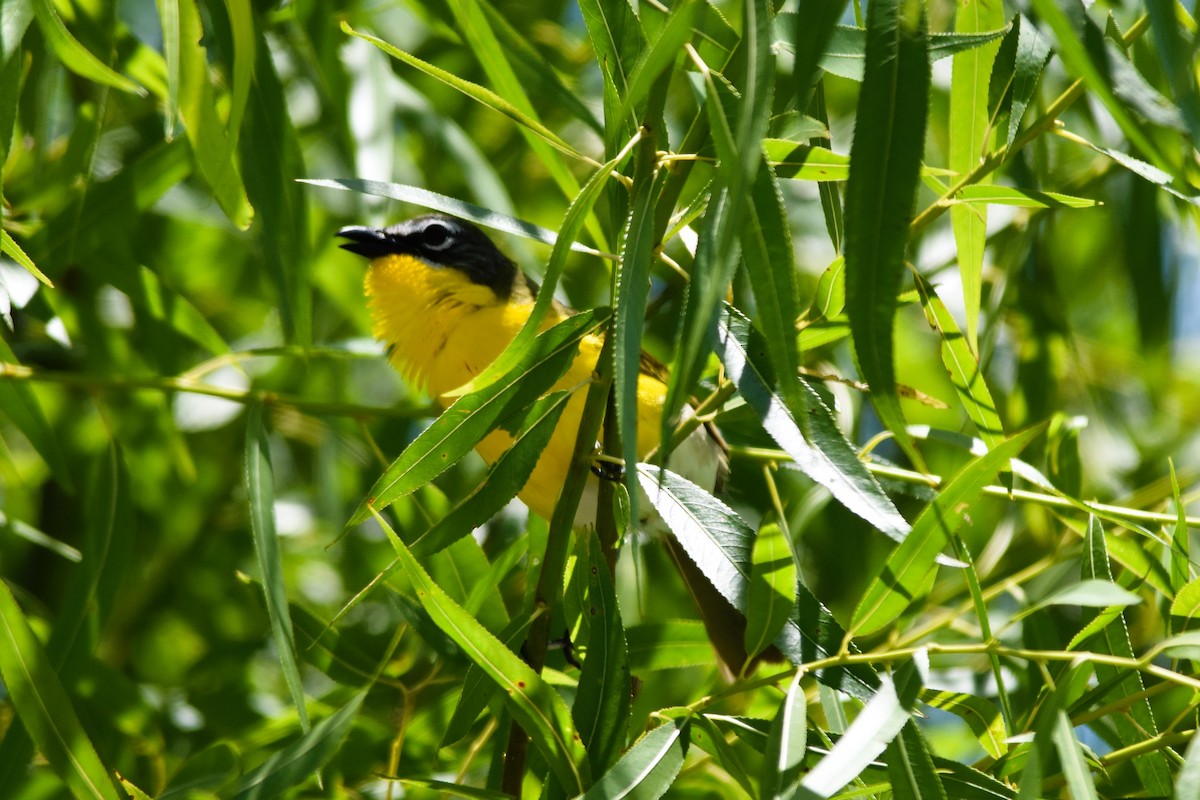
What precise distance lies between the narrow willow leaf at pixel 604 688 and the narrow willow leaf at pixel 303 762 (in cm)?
30

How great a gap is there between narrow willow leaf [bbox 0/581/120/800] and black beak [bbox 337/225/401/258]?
133 cm

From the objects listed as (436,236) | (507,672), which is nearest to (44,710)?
(507,672)

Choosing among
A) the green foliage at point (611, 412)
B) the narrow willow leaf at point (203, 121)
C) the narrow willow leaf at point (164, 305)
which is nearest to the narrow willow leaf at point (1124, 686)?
the green foliage at point (611, 412)

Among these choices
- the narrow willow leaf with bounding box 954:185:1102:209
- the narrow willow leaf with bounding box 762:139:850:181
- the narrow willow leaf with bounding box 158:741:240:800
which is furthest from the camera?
the narrow willow leaf with bounding box 158:741:240:800

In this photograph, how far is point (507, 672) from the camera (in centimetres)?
157

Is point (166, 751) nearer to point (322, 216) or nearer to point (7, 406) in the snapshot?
point (7, 406)

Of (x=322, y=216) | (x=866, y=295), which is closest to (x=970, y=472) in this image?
(x=866, y=295)

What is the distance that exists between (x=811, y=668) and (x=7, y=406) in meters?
1.42

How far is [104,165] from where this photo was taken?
12.0 ft

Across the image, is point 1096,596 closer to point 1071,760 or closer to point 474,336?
point 1071,760

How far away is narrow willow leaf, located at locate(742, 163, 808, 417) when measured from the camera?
1260mm

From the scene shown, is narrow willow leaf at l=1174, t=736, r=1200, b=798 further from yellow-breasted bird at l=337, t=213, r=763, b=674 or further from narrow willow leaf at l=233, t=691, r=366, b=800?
yellow-breasted bird at l=337, t=213, r=763, b=674

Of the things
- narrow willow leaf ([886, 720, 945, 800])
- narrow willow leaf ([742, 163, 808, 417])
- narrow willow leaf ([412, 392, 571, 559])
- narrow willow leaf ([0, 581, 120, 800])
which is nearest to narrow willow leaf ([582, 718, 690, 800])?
narrow willow leaf ([886, 720, 945, 800])

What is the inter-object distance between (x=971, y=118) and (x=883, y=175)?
1.78ft
